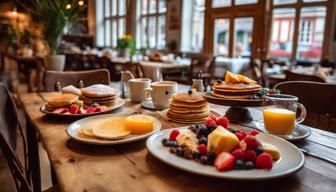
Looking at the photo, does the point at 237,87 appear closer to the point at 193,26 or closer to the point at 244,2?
the point at 244,2

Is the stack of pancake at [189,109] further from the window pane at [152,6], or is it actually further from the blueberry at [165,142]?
the window pane at [152,6]

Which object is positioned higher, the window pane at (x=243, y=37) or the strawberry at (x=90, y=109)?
the window pane at (x=243, y=37)

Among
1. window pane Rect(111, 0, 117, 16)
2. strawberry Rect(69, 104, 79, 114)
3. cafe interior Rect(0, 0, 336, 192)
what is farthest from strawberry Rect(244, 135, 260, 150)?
window pane Rect(111, 0, 117, 16)

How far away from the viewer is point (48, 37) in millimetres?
3963

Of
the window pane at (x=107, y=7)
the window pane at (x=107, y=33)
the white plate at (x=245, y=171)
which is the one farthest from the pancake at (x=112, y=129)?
the window pane at (x=107, y=7)

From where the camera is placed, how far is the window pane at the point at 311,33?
216 inches

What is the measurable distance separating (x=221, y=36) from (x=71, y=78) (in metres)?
5.71

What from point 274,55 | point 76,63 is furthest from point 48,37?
point 274,55

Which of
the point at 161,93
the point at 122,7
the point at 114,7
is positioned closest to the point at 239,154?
the point at 161,93

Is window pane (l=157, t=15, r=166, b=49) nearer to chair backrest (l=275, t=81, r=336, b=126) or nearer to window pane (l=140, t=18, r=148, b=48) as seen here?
window pane (l=140, t=18, r=148, b=48)

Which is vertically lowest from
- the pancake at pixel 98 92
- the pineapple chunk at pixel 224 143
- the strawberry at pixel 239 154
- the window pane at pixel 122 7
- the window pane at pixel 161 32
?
the strawberry at pixel 239 154

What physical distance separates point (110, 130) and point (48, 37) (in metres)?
3.40

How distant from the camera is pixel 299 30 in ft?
18.9

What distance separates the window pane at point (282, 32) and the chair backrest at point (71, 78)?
4789 mm
